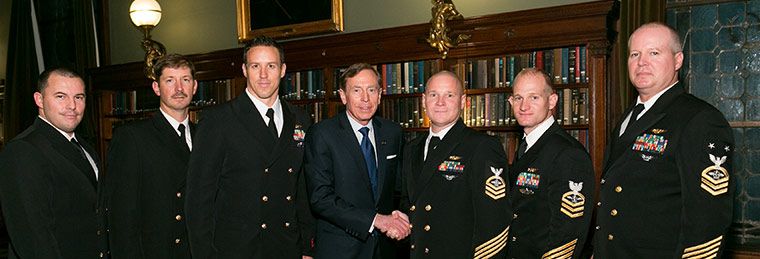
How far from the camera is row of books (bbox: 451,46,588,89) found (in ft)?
13.0

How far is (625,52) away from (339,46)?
2392 mm

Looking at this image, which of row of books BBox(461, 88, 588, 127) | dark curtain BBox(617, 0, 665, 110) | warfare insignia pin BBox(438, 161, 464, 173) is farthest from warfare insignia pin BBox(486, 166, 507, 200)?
dark curtain BBox(617, 0, 665, 110)

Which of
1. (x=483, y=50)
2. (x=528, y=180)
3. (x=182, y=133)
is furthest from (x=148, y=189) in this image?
(x=483, y=50)

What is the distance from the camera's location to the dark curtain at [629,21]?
3895 mm

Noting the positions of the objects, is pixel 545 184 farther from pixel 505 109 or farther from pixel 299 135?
pixel 505 109

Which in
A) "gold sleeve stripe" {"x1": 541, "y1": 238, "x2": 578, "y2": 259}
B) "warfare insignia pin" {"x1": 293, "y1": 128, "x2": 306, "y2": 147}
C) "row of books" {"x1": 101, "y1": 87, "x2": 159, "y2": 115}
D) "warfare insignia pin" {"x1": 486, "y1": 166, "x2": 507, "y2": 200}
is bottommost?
"gold sleeve stripe" {"x1": 541, "y1": 238, "x2": 578, "y2": 259}

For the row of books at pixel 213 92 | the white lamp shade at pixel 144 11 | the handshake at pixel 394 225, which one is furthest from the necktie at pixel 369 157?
the white lamp shade at pixel 144 11

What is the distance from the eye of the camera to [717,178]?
1.78 meters

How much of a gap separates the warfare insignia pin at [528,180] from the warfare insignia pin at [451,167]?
0.26 metres

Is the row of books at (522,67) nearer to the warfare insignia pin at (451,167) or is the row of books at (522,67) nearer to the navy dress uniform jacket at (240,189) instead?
the warfare insignia pin at (451,167)

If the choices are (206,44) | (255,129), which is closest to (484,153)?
(255,129)

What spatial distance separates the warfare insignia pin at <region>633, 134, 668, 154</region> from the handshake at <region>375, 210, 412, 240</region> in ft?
3.23

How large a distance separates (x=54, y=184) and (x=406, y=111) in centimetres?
295

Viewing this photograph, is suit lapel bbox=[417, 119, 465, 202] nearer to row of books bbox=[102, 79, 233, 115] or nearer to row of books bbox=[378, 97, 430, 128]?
row of books bbox=[378, 97, 430, 128]
